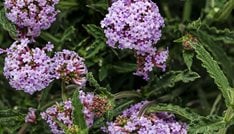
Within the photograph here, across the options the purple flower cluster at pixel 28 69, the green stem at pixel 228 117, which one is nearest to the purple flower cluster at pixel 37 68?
the purple flower cluster at pixel 28 69

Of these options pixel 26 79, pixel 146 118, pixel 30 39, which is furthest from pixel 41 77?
pixel 146 118

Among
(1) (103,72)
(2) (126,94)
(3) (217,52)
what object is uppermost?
(3) (217,52)

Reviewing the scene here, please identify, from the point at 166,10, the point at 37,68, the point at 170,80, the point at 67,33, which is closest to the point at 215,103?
the point at 170,80

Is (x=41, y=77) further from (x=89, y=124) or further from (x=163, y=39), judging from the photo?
(x=163, y=39)

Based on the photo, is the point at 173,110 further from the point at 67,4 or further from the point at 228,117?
the point at 67,4

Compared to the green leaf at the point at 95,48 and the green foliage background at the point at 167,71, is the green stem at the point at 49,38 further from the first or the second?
the green leaf at the point at 95,48

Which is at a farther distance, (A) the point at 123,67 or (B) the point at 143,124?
(A) the point at 123,67
